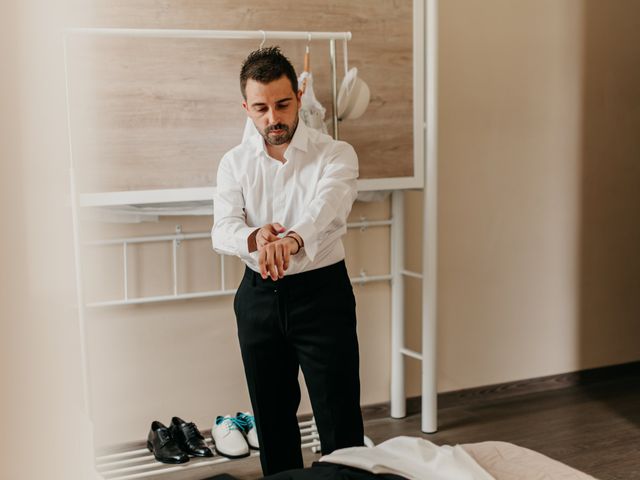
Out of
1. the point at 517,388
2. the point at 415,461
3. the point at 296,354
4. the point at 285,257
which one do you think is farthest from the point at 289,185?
the point at 517,388

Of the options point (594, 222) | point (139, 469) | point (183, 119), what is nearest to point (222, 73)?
point (183, 119)

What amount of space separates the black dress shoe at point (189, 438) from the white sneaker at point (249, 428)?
0.15 m

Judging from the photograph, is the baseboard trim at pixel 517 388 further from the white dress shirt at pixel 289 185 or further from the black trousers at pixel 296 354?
the white dress shirt at pixel 289 185

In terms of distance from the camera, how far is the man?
6.88 feet

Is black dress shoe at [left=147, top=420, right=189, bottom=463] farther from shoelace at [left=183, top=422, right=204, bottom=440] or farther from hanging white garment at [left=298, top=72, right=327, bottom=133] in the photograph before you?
hanging white garment at [left=298, top=72, right=327, bottom=133]

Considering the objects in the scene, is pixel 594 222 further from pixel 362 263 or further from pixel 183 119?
pixel 183 119

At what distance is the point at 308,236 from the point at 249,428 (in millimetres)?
1095

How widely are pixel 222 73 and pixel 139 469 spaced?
4.56 feet

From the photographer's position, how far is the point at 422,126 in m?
2.85

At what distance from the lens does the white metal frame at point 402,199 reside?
7.82 feet

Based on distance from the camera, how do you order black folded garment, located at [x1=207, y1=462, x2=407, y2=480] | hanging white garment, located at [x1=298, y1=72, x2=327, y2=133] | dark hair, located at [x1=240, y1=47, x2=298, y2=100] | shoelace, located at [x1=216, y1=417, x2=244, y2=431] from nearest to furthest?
black folded garment, located at [x1=207, y1=462, x2=407, y2=480], dark hair, located at [x1=240, y1=47, x2=298, y2=100], hanging white garment, located at [x1=298, y1=72, x2=327, y2=133], shoelace, located at [x1=216, y1=417, x2=244, y2=431]

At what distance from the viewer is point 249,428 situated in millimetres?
2766

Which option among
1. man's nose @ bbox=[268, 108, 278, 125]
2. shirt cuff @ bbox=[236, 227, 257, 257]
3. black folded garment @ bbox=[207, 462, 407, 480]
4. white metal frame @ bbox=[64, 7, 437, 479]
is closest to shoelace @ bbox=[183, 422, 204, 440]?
white metal frame @ bbox=[64, 7, 437, 479]

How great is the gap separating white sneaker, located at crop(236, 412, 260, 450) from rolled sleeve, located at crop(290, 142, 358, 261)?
38.7 inches
